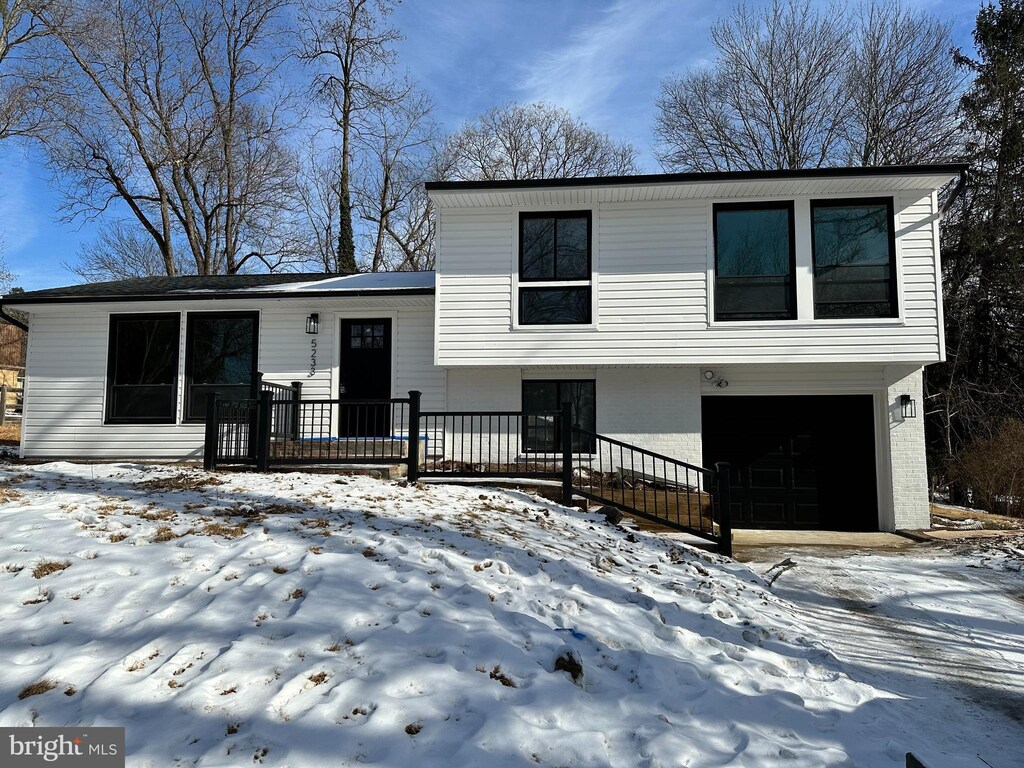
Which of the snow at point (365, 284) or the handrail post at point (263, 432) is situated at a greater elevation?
the snow at point (365, 284)

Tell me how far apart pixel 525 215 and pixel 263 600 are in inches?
336

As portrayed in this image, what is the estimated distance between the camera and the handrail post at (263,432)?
8672 mm

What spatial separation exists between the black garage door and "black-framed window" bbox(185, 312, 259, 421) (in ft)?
29.2

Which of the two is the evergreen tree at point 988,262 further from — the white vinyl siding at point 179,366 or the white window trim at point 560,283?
the white vinyl siding at point 179,366

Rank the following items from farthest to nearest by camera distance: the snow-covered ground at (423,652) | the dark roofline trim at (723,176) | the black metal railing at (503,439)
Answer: the black metal railing at (503,439), the dark roofline trim at (723,176), the snow-covered ground at (423,652)

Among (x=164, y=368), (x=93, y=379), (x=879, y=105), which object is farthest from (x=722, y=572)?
(x=879, y=105)

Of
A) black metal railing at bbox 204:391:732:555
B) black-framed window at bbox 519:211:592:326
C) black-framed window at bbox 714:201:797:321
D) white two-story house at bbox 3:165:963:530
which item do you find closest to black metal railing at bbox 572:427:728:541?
black metal railing at bbox 204:391:732:555

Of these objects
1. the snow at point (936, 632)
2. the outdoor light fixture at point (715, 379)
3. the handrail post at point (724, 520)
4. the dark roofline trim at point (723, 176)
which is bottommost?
the snow at point (936, 632)

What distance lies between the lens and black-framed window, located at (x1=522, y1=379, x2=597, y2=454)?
34.5 feet

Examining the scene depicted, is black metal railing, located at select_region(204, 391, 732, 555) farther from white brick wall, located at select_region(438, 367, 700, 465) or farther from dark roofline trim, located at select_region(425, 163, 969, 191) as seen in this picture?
dark roofline trim, located at select_region(425, 163, 969, 191)

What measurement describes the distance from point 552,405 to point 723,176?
4.90 meters

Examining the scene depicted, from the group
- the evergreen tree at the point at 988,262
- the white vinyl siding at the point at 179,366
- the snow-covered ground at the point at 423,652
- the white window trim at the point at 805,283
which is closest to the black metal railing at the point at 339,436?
the white vinyl siding at the point at 179,366

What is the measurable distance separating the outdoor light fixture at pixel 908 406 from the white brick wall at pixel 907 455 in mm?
55

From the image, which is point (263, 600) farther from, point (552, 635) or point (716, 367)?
point (716, 367)
